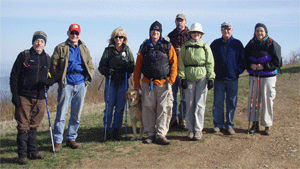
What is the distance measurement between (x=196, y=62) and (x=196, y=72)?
0.22 metres

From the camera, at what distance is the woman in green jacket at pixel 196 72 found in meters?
5.91

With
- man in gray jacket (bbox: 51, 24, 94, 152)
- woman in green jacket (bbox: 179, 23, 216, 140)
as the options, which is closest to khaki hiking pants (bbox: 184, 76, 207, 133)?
woman in green jacket (bbox: 179, 23, 216, 140)

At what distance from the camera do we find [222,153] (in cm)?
542

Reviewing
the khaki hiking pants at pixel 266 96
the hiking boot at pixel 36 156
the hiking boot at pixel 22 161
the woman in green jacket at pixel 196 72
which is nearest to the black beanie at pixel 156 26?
A: the woman in green jacket at pixel 196 72

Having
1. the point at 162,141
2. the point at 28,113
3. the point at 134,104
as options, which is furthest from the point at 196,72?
the point at 28,113

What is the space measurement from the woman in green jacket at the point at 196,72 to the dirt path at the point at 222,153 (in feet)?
1.80

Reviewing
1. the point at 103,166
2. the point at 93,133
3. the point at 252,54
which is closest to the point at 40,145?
the point at 93,133

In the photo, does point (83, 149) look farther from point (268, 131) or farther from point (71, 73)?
point (268, 131)

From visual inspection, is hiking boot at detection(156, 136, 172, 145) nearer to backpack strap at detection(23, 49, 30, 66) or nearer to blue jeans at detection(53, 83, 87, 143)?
blue jeans at detection(53, 83, 87, 143)

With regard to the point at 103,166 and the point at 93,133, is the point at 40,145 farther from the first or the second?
the point at 103,166

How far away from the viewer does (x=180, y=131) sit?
6.94 m

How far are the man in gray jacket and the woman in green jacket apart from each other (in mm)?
2068

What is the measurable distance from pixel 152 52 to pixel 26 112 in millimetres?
2714

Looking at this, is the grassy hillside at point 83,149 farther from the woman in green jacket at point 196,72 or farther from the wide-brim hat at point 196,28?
the wide-brim hat at point 196,28
